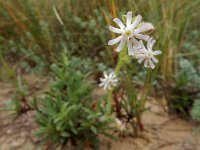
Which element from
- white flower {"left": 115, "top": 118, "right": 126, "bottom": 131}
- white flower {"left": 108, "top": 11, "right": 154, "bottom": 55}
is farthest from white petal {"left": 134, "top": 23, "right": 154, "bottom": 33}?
white flower {"left": 115, "top": 118, "right": 126, "bottom": 131}

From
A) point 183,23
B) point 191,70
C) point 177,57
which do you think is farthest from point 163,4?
point 191,70

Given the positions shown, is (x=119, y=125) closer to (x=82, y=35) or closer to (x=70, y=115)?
(x=70, y=115)

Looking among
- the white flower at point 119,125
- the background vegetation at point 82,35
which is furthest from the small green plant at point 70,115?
the background vegetation at point 82,35

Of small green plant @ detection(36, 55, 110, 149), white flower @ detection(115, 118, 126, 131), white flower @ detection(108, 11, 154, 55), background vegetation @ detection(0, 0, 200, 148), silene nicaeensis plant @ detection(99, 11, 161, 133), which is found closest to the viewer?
white flower @ detection(108, 11, 154, 55)

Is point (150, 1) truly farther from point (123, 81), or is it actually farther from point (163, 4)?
point (123, 81)

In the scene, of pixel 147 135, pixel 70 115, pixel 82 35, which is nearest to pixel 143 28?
pixel 70 115

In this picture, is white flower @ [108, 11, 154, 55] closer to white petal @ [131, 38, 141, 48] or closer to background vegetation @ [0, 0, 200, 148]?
white petal @ [131, 38, 141, 48]

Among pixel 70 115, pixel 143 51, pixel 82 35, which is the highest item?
pixel 82 35
